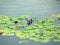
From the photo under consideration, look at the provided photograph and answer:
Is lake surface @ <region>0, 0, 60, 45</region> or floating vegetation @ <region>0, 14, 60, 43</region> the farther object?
lake surface @ <region>0, 0, 60, 45</region>

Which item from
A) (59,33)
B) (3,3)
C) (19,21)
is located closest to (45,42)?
(59,33)

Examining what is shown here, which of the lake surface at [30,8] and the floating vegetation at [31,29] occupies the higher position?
the lake surface at [30,8]

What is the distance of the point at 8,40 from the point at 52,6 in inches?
76.0

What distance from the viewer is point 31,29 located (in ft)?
10.0

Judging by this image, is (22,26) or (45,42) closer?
(45,42)

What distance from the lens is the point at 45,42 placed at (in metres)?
2.75

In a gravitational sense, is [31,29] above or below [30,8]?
below

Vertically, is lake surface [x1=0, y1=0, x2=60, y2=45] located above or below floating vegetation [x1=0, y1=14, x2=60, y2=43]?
above

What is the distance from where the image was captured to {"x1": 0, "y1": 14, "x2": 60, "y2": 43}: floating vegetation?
2.86 metres

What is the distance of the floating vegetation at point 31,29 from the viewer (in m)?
2.86

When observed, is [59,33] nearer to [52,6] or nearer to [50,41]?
[50,41]

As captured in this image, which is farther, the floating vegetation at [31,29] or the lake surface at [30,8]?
the lake surface at [30,8]

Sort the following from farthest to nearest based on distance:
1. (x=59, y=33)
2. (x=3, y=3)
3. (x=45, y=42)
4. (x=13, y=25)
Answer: (x=3, y=3) < (x=13, y=25) < (x=59, y=33) < (x=45, y=42)

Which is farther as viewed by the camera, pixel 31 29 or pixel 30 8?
pixel 30 8
